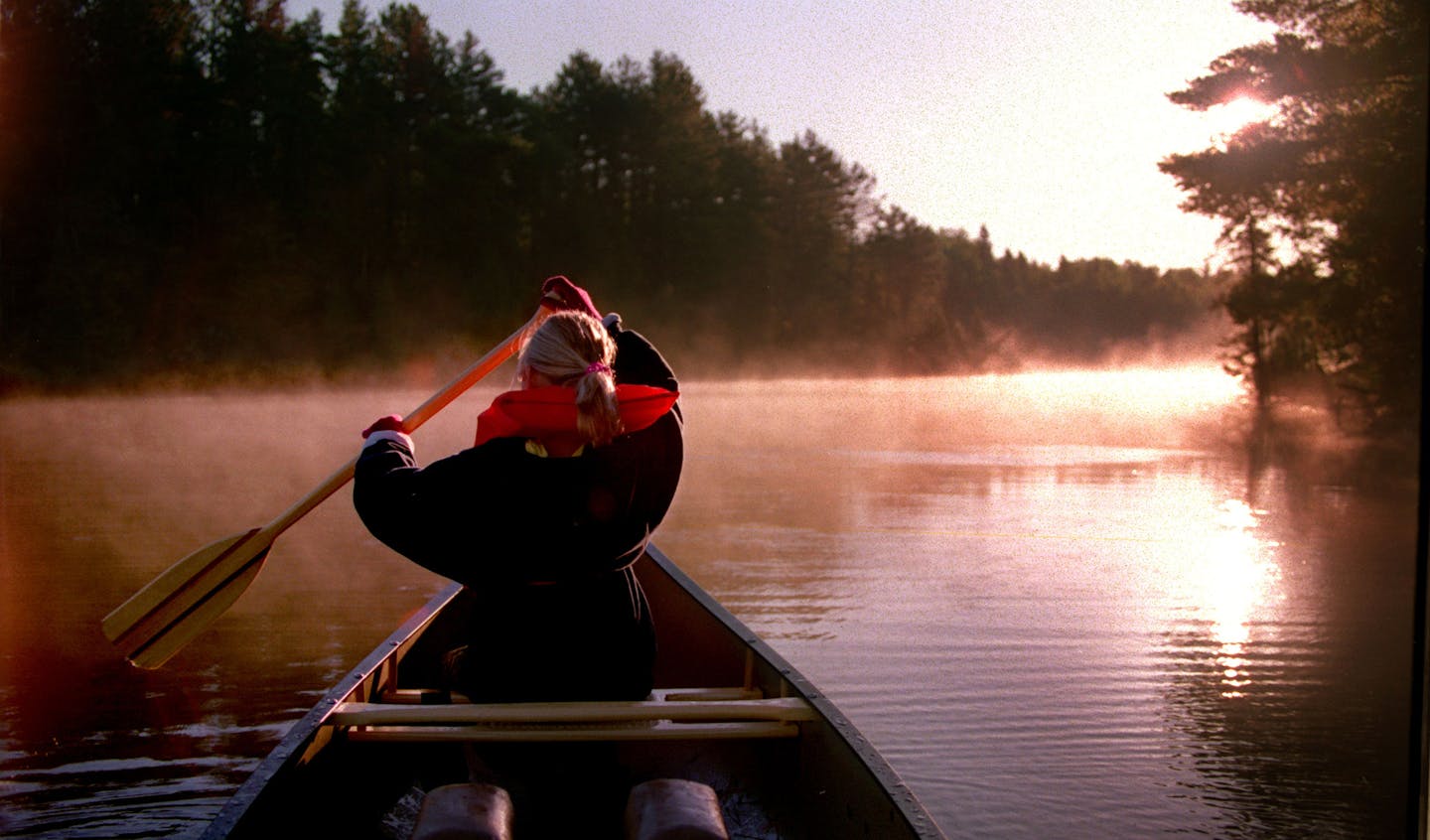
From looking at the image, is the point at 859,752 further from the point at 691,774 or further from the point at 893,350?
the point at 893,350

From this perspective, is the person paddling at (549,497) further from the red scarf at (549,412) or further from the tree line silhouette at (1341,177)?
the tree line silhouette at (1341,177)

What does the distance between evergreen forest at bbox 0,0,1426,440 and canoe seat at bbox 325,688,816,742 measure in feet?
35.1

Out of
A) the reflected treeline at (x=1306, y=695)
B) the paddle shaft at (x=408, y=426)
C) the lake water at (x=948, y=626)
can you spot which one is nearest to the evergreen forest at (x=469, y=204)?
the lake water at (x=948, y=626)

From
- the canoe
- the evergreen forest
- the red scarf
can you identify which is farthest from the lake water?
the evergreen forest

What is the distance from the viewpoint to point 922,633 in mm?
4984

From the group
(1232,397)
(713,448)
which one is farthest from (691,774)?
(1232,397)

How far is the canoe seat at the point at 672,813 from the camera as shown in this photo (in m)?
1.75

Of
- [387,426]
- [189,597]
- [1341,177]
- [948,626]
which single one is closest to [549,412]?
[387,426]

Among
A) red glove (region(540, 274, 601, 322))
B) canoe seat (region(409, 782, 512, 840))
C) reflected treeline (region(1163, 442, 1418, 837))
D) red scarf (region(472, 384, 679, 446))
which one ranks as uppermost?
red glove (region(540, 274, 601, 322))

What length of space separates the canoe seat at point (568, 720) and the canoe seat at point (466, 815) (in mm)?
261

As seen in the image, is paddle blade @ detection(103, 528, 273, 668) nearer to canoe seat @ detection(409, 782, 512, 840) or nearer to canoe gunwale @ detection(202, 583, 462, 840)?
canoe gunwale @ detection(202, 583, 462, 840)

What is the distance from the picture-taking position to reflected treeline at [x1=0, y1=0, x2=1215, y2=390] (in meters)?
19.9

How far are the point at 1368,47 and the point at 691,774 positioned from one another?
11.3 meters

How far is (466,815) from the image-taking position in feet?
5.84
